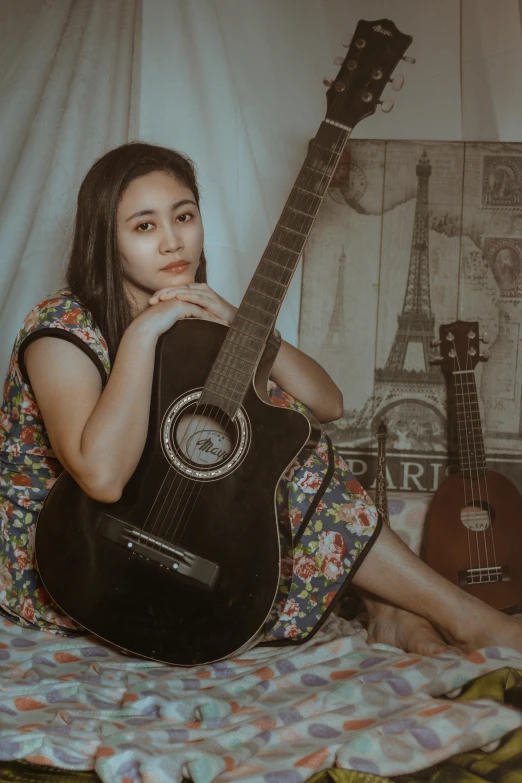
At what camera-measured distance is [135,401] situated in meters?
1.31

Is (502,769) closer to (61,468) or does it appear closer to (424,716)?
(424,716)

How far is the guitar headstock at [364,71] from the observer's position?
1544 millimetres

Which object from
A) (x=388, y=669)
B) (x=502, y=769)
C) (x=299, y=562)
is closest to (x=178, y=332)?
(x=299, y=562)

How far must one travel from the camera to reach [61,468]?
4.88 ft

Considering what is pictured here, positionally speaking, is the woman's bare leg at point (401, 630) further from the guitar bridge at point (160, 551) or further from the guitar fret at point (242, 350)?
the guitar fret at point (242, 350)

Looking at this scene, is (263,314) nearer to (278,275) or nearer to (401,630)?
(278,275)

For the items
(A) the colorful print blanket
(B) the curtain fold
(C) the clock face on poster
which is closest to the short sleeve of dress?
(A) the colorful print blanket

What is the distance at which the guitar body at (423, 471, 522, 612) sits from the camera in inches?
76.0

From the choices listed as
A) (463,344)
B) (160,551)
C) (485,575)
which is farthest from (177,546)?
(463,344)

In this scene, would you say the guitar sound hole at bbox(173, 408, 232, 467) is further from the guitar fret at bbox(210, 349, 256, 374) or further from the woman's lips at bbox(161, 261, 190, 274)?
the woman's lips at bbox(161, 261, 190, 274)

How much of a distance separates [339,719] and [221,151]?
140cm

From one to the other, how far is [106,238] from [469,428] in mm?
997

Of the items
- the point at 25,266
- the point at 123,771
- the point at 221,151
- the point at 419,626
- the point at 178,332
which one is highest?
the point at 221,151

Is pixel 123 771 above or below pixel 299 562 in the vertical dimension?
below
